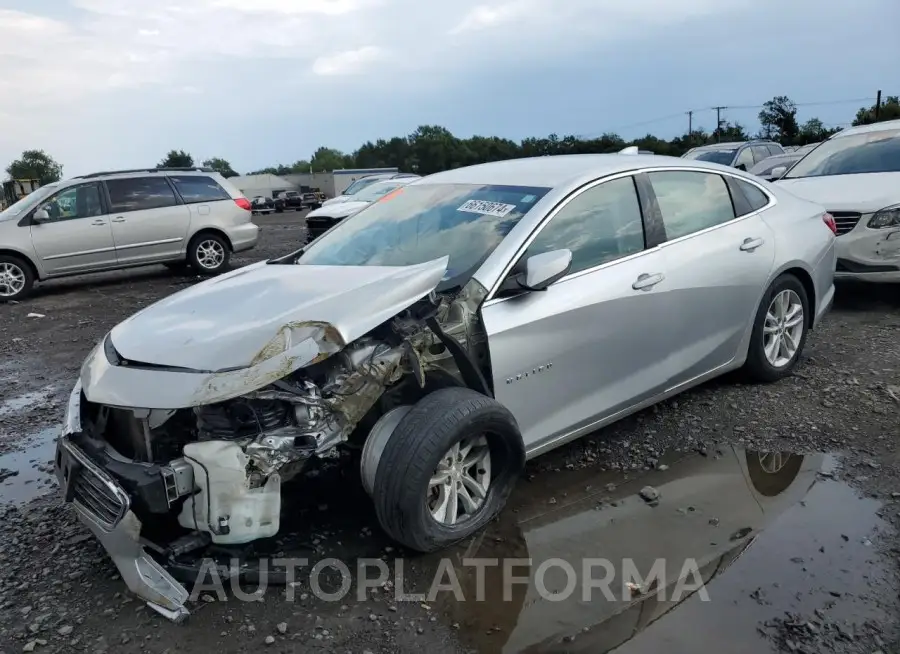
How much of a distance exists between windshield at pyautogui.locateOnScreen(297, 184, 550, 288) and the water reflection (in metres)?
1.25

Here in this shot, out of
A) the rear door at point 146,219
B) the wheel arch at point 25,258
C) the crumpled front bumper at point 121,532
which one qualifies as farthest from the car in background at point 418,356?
the wheel arch at point 25,258

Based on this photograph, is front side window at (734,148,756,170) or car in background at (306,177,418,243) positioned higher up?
front side window at (734,148,756,170)

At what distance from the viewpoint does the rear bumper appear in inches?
485

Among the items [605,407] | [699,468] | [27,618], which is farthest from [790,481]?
[27,618]

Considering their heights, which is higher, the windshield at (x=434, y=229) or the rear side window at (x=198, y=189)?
the rear side window at (x=198, y=189)

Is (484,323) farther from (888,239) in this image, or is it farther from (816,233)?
(888,239)

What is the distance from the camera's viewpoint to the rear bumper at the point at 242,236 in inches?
485

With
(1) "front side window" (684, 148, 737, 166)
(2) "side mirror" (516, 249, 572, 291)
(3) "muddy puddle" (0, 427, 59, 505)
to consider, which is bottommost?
(3) "muddy puddle" (0, 427, 59, 505)

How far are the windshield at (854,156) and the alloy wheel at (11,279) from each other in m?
10.4

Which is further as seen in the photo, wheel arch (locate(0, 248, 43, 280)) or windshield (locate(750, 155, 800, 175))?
windshield (locate(750, 155, 800, 175))

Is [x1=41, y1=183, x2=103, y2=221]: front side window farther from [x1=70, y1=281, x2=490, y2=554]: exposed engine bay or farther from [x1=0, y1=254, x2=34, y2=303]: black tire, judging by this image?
[x1=70, y1=281, x2=490, y2=554]: exposed engine bay

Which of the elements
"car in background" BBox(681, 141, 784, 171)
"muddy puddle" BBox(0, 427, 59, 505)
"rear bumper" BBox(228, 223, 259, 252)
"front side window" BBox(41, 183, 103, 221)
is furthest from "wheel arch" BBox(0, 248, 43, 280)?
"car in background" BBox(681, 141, 784, 171)

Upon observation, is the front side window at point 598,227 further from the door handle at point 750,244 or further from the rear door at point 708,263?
the door handle at point 750,244

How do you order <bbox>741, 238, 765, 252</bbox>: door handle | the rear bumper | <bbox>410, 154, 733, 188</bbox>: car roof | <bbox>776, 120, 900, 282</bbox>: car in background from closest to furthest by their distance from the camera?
<bbox>410, 154, 733, 188</bbox>: car roof → <bbox>741, 238, 765, 252</bbox>: door handle → <bbox>776, 120, 900, 282</bbox>: car in background → the rear bumper
